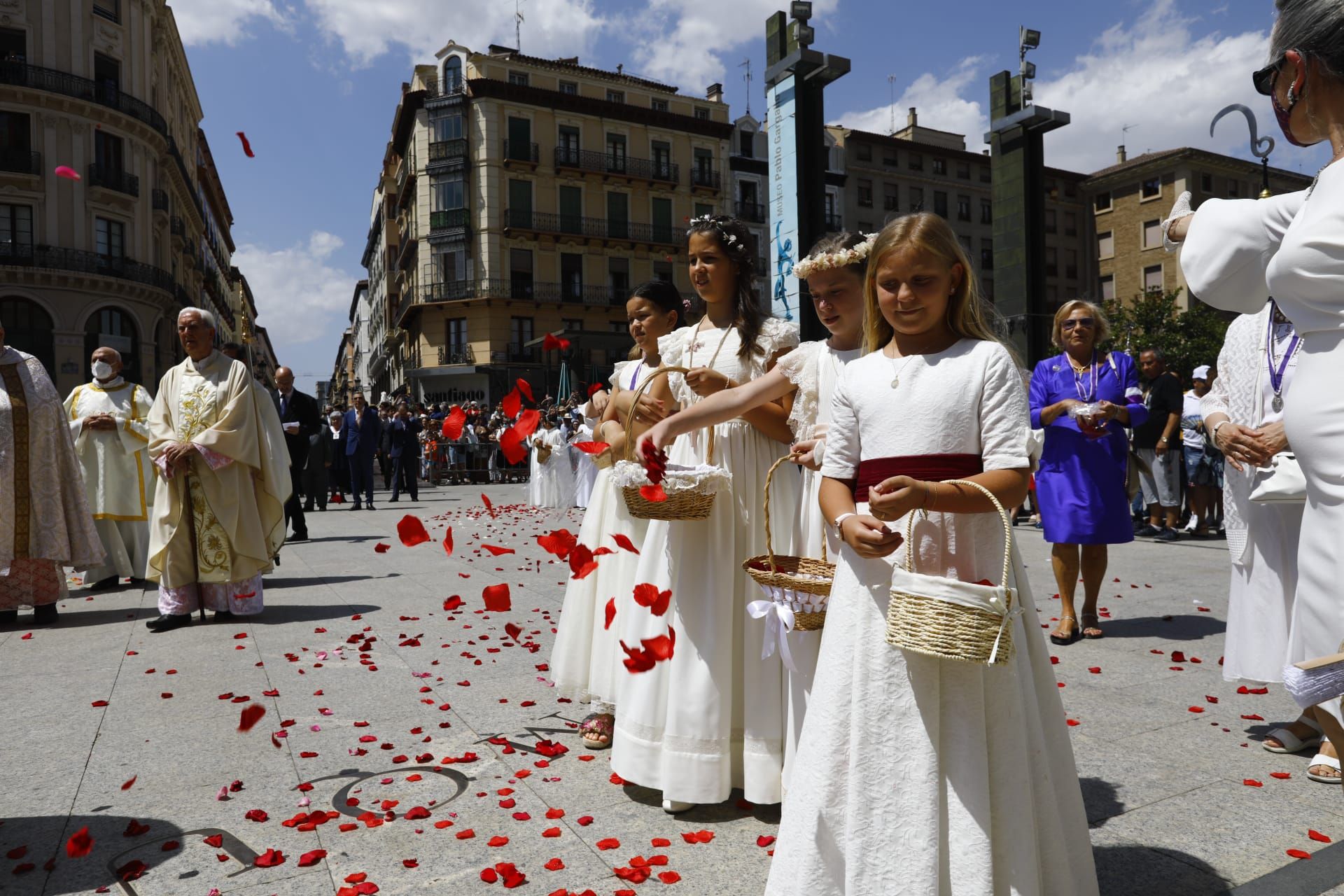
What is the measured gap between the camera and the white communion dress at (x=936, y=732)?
6.49ft

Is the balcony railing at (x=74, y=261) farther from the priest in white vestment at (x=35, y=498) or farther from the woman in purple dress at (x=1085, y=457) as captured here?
the woman in purple dress at (x=1085, y=457)

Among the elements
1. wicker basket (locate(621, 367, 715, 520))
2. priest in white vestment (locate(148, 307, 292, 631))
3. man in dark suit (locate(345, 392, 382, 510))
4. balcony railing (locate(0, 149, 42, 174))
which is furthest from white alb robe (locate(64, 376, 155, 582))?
balcony railing (locate(0, 149, 42, 174))

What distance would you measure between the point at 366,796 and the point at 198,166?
224 ft

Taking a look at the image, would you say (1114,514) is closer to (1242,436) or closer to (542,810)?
(1242,436)

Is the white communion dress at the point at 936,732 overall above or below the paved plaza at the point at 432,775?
above

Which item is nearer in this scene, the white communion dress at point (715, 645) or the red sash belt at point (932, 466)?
the red sash belt at point (932, 466)

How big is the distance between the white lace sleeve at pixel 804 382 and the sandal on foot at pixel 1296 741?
2305 mm

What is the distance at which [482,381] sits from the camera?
43.5m

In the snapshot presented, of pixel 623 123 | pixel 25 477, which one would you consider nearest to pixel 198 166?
pixel 623 123

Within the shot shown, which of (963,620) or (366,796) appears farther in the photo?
(366,796)

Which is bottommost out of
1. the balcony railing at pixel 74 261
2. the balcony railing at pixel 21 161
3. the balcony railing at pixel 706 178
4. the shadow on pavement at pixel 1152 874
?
the shadow on pavement at pixel 1152 874

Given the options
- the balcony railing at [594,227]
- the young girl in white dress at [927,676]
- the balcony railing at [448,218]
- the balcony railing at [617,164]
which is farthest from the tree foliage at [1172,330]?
the young girl in white dress at [927,676]

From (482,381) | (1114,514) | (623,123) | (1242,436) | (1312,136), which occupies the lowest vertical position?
(1114,514)

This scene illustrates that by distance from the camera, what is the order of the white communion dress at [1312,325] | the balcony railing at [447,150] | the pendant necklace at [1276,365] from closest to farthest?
the white communion dress at [1312,325] → the pendant necklace at [1276,365] → the balcony railing at [447,150]
